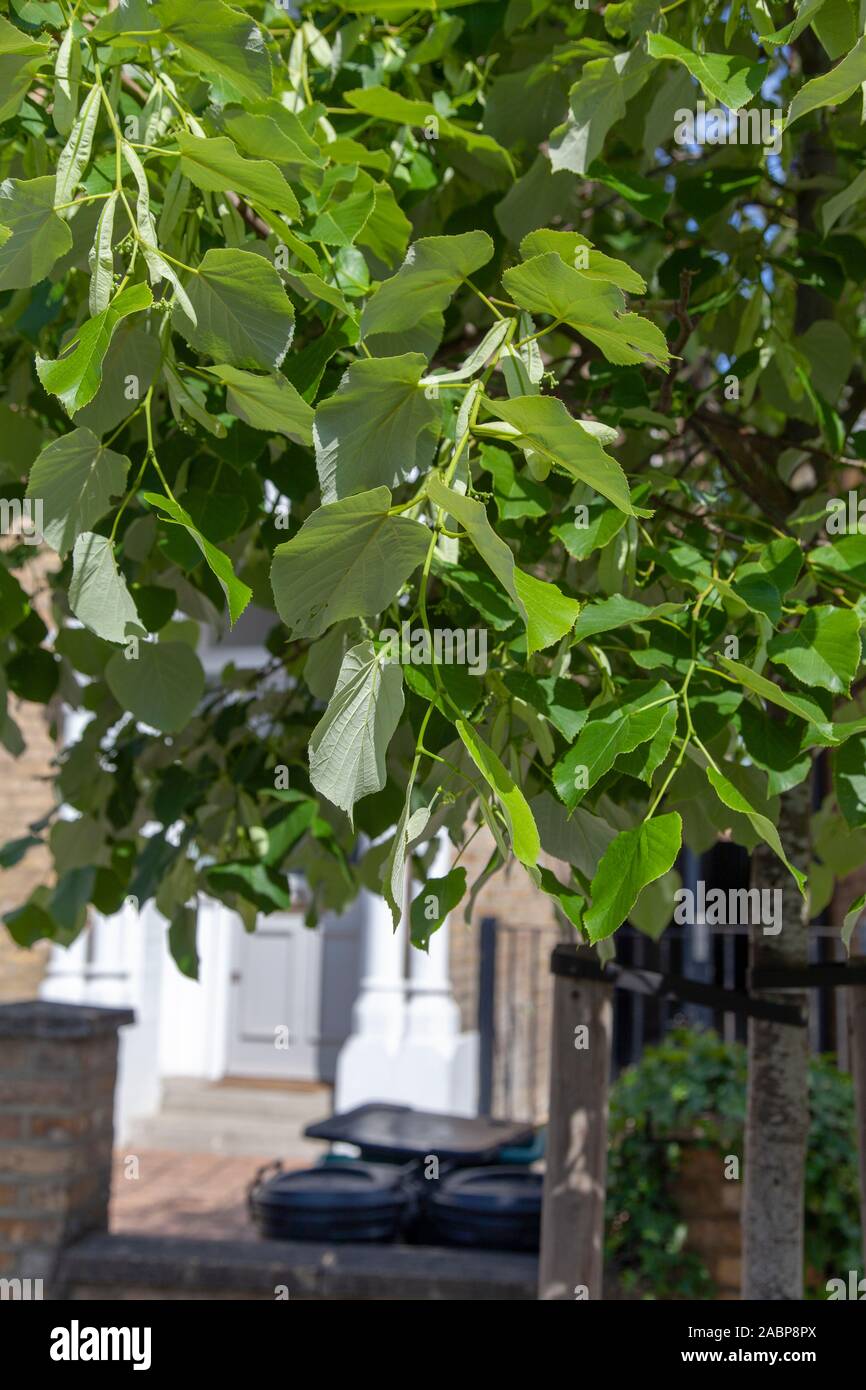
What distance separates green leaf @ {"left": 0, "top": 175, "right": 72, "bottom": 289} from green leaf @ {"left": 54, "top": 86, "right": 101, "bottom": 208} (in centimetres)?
1

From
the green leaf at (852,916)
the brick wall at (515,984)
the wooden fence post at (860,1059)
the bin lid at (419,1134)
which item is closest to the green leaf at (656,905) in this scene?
the wooden fence post at (860,1059)

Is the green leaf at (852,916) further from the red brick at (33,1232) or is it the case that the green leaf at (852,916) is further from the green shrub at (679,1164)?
the red brick at (33,1232)

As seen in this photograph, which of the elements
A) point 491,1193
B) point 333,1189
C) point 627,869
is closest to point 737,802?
point 627,869

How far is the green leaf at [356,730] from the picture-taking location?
988 millimetres

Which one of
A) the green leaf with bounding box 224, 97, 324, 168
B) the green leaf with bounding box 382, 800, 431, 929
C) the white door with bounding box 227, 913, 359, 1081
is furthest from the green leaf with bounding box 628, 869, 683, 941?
the white door with bounding box 227, 913, 359, 1081

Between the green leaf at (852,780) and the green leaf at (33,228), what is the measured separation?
33.1 inches

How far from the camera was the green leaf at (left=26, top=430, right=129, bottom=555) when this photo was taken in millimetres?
1101

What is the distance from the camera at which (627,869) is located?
1.05 meters

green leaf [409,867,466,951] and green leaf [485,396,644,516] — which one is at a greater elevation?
green leaf [485,396,644,516]

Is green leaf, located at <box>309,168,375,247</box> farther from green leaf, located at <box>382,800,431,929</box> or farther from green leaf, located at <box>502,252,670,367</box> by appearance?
green leaf, located at <box>382,800,431,929</box>

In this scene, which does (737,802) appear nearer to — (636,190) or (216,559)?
(216,559)

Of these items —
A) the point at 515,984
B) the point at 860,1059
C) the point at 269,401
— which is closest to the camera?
the point at 269,401

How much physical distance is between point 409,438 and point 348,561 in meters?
0.13
